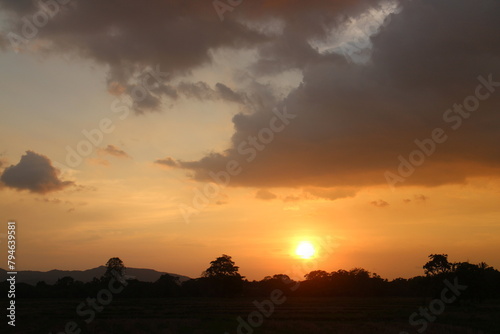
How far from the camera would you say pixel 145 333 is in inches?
1348

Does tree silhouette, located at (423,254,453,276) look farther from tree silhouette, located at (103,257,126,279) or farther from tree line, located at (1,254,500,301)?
tree silhouette, located at (103,257,126,279)

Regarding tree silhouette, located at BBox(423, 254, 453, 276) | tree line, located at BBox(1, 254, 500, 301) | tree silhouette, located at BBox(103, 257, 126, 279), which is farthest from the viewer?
tree silhouette, located at BBox(103, 257, 126, 279)

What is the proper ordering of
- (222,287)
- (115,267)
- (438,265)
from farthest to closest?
1. (115,267)
2. (222,287)
3. (438,265)

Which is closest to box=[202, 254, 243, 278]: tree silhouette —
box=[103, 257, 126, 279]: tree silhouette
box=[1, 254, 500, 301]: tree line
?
box=[1, 254, 500, 301]: tree line

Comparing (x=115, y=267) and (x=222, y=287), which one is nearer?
(x=222, y=287)

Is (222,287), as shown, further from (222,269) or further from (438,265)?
(438,265)

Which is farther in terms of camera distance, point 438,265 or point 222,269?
point 222,269

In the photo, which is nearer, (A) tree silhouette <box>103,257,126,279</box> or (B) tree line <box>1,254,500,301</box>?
(B) tree line <box>1,254,500,301</box>

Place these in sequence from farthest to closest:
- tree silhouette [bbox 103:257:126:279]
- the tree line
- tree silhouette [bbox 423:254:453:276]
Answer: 1. tree silhouette [bbox 103:257:126:279]
2. the tree line
3. tree silhouette [bbox 423:254:453:276]

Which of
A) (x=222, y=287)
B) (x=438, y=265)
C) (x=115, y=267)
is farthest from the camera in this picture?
(x=115, y=267)

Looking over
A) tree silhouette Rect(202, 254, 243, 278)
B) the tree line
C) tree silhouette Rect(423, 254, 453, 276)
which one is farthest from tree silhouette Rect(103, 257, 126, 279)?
tree silhouette Rect(423, 254, 453, 276)

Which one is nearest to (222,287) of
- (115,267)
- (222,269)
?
(222,269)

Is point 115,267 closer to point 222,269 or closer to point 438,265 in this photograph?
point 222,269

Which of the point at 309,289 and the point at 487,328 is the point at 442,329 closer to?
the point at 487,328
